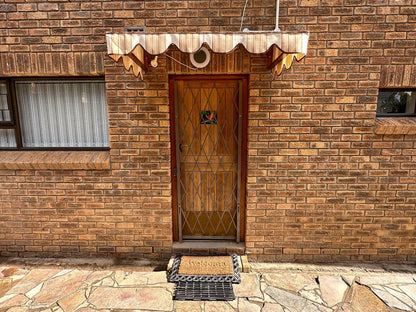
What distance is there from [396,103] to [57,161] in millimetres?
4257

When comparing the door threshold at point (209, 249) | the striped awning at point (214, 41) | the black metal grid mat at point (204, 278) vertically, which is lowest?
the black metal grid mat at point (204, 278)

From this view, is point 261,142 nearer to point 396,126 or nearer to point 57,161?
point 396,126

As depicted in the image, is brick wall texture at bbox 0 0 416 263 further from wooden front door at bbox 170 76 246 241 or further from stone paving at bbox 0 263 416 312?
stone paving at bbox 0 263 416 312

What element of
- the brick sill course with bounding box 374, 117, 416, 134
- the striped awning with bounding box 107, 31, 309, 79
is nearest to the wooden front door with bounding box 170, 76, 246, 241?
the striped awning with bounding box 107, 31, 309, 79

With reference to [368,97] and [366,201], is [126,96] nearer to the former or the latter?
[368,97]

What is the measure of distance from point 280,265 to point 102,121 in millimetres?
2958

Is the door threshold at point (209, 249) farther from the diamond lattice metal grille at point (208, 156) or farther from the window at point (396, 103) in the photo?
→ the window at point (396, 103)

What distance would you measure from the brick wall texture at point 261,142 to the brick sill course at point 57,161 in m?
0.11

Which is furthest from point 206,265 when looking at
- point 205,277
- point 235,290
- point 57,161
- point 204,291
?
point 57,161

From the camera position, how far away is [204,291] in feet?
9.32

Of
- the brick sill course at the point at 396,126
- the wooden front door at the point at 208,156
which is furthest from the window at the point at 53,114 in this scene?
the brick sill course at the point at 396,126

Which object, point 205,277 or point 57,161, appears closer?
point 205,277

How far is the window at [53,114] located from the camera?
335 centimetres

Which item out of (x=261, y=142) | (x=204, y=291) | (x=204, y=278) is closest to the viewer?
(x=204, y=291)
